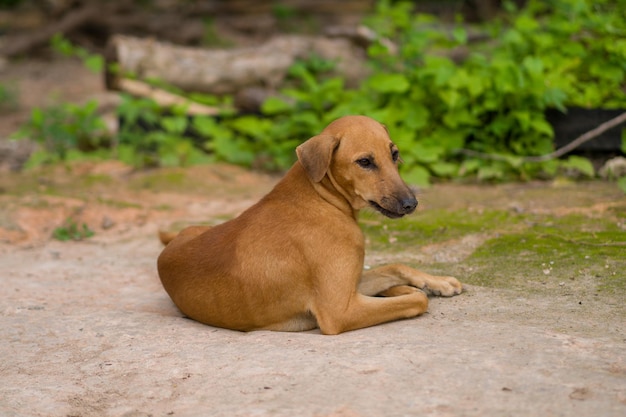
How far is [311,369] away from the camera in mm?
4078

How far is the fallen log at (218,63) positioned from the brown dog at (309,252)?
5933 millimetres

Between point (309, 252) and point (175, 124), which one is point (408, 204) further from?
point (175, 124)

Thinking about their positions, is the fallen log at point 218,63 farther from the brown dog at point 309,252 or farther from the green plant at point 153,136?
the brown dog at point 309,252

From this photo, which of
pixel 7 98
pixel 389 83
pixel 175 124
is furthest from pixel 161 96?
pixel 7 98

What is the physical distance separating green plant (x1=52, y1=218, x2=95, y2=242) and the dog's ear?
3155 millimetres

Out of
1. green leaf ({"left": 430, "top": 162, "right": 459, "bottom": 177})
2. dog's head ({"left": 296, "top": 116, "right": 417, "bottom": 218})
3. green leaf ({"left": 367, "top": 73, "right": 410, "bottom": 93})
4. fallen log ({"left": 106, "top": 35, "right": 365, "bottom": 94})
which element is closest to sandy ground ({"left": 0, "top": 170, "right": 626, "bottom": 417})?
dog's head ({"left": 296, "top": 116, "right": 417, "bottom": 218})

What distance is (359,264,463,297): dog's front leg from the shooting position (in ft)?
17.3

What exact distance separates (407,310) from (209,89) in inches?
266

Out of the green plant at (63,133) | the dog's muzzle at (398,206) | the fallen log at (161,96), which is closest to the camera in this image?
the dog's muzzle at (398,206)

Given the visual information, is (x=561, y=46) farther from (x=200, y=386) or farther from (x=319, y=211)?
(x=200, y=386)

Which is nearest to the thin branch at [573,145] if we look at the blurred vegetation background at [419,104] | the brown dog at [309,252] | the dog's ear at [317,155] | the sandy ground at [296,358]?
the blurred vegetation background at [419,104]

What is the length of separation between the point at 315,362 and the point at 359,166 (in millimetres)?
1310

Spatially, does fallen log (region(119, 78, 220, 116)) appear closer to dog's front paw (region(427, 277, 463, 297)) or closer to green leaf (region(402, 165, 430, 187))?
green leaf (region(402, 165, 430, 187))

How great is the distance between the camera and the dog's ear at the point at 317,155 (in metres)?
4.96
